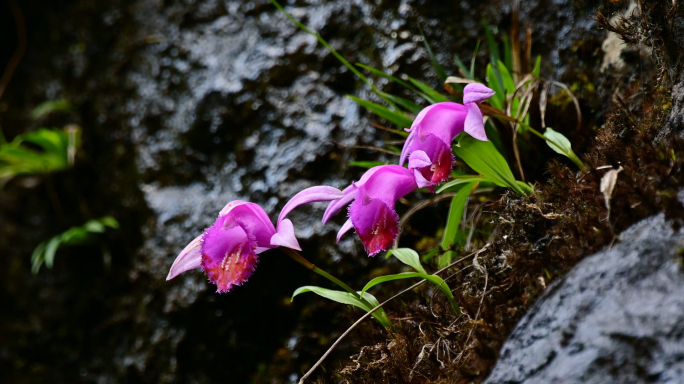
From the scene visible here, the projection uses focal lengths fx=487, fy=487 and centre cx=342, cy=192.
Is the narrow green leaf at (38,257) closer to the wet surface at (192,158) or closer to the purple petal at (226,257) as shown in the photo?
the wet surface at (192,158)

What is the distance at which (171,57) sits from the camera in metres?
3.14

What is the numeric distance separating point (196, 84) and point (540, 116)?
1.99 meters

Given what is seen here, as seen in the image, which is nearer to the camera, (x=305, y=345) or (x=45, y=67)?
(x=305, y=345)

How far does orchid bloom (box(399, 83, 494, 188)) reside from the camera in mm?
1439

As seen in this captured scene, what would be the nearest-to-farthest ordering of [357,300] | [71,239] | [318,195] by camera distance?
[318,195]
[357,300]
[71,239]

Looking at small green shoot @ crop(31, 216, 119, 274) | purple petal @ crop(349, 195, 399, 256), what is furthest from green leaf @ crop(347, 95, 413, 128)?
small green shoot @ crop(31, 216, 119, 274)

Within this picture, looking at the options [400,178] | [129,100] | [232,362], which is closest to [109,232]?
[129,100]

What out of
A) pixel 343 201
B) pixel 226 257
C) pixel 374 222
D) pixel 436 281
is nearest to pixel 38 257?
pixel 226 257

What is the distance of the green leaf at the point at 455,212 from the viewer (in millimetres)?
1651

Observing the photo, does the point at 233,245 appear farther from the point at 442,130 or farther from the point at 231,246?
the point at 442,130

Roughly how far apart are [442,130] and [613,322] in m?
0.69

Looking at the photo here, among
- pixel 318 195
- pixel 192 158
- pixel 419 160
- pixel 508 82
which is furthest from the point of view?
pixel 192 158

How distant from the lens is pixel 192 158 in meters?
2.79

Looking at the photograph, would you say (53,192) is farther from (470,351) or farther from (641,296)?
(641,296)
